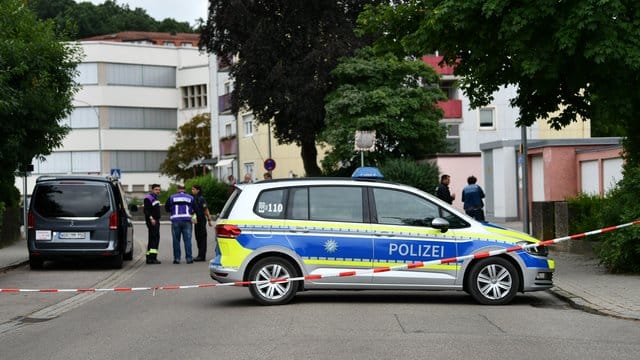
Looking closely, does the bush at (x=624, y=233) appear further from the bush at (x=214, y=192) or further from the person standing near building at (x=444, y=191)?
the bush at (x=214, y=192)

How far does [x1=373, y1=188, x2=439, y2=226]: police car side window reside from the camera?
41.4ft

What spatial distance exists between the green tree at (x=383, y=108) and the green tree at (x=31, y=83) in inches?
496

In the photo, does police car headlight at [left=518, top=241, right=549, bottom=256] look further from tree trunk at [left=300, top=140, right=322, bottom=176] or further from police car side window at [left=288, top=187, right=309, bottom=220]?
tree trunk at [left=300, top=140, right=322, bottom=176]

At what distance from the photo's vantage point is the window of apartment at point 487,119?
2115 inches

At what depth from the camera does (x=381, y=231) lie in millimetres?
12555

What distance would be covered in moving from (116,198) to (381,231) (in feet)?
28.7

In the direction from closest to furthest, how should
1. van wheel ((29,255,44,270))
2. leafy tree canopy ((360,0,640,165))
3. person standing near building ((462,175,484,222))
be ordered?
1. leafy tree canopy ((360,0,640,165))
2. van wheel ((29,255,44,270))
3. person standing near building ((462,175,484,222))

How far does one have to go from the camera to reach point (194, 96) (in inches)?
3342

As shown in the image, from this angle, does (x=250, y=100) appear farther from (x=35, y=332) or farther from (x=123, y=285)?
(x=35, y=332)

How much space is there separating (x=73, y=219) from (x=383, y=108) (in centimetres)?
1907

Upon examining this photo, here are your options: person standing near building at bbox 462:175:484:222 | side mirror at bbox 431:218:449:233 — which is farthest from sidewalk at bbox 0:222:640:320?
person standing near building at bbox 462:175:484:222

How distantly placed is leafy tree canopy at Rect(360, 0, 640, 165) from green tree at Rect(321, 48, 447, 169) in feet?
52.6

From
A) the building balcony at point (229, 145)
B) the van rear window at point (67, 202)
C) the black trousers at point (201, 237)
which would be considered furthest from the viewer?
the building balcony at point (229, 145)

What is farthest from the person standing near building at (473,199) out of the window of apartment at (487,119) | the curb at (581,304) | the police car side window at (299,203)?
the window of apartment at (487,119)
